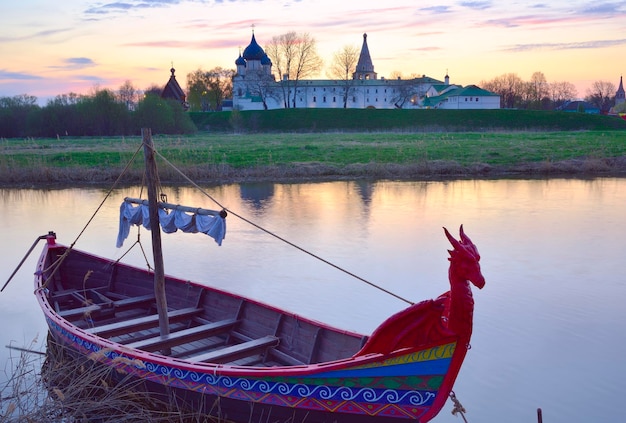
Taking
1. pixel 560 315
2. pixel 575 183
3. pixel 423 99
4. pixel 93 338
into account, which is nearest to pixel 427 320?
pixel 93 338

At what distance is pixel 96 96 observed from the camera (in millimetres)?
44906

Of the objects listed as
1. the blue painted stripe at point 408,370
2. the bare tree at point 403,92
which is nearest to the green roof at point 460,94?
the bare tree at point 403,92

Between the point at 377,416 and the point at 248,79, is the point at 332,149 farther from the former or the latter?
the point at 248,79

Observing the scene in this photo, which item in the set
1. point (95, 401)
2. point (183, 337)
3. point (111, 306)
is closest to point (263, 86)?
point (111, 306)

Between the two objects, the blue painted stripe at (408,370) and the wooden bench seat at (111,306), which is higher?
the blue painted stripe at (408,370)

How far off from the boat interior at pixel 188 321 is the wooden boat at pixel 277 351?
14 millimetres

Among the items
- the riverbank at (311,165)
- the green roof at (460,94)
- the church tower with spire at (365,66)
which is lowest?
the riverbank at (311,165)

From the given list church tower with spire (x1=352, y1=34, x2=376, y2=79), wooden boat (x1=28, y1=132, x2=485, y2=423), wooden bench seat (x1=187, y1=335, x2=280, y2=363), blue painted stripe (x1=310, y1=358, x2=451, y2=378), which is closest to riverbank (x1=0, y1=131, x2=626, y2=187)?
wooden boat (x1=28, y1=132, x2=485, y2=423)

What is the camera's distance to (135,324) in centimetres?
660

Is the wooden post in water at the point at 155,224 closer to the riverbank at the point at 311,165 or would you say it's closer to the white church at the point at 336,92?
the riverbank at the point at 311,165

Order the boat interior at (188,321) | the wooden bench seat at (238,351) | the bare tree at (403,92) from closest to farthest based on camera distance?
the wooden bench seat at (238,351), the boat interior at (188,321), the bare tree at (403,92)

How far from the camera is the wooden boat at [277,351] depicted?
4113mm

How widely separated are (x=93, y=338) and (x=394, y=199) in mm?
13341

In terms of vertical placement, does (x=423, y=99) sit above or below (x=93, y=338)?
above
